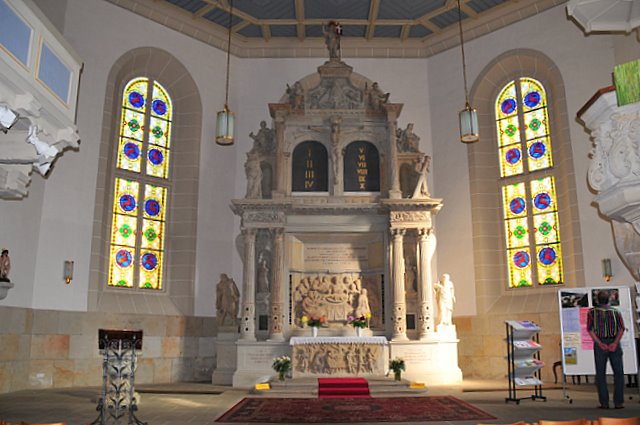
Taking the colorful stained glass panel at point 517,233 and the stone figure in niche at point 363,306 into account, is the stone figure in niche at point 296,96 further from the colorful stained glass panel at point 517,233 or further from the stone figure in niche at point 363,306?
the colorful stained glass panel at point 517,233

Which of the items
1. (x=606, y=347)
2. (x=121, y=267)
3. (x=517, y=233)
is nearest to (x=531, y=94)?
(x=517, y=233)

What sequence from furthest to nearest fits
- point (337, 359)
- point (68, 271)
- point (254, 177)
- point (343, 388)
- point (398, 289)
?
1. point (254, 177)
2. point (398, 289)
3. point (68, 271)
4. point (337, 359)
5. point (343, 388)

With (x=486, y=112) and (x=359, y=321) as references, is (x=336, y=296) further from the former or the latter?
(x=486, y=112)

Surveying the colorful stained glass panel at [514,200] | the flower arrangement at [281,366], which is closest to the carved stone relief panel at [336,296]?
the flower arrangement at [281,366]

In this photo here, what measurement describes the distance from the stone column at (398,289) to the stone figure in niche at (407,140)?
2.43 m

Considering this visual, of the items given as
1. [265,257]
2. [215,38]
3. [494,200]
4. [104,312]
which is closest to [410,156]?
[494,200]

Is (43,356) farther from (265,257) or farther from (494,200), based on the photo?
(494,200)

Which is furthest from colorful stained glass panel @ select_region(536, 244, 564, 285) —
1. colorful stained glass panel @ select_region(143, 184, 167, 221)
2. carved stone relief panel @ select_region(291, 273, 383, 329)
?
colorful stained glass panel @ select_region(143, 184, 167, 221)

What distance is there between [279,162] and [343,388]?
19.8 ft

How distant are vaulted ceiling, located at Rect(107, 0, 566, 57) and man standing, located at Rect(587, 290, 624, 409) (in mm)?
9673

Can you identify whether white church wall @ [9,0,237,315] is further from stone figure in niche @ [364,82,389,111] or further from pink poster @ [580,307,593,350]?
pink poster @ [580,307,593,350]

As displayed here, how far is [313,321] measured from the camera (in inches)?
539

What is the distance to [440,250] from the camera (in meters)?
16.3

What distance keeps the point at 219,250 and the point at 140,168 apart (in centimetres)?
308
